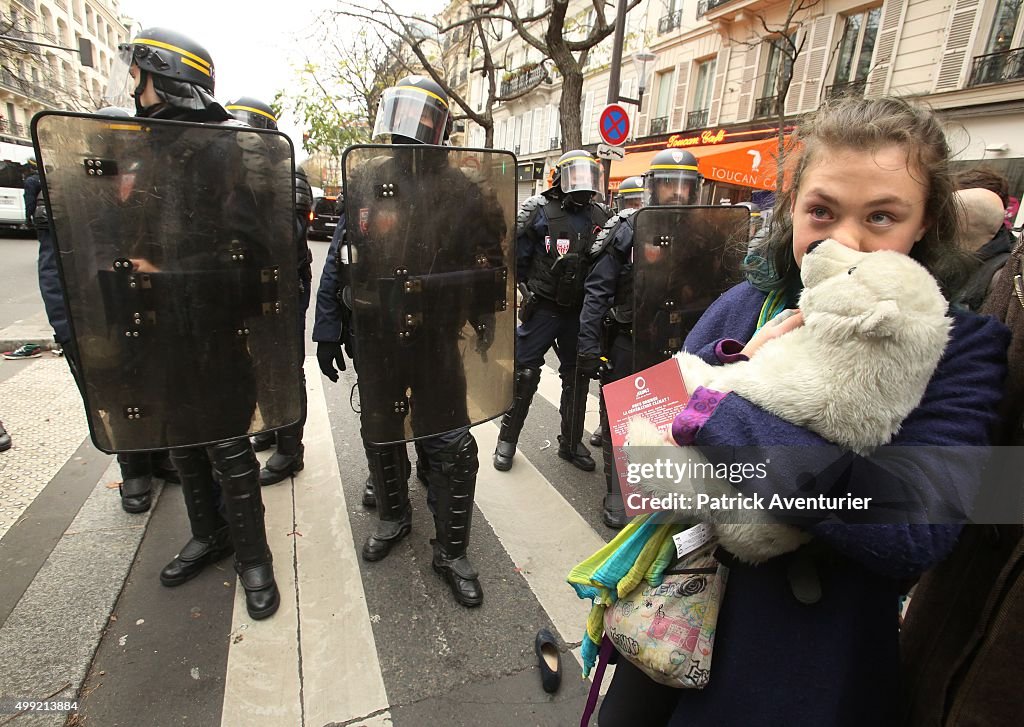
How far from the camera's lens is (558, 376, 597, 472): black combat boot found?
3.65 meters

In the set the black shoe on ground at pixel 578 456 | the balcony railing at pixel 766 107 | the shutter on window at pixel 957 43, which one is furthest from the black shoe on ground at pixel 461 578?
the balcony railing at pixel 766 107

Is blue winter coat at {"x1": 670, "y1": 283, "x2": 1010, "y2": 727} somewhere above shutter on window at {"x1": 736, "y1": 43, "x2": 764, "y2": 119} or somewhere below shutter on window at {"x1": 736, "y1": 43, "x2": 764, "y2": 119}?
below

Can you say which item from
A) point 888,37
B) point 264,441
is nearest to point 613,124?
point 264,441

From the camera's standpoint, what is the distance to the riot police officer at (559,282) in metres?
3.50

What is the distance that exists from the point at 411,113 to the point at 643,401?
66.5 inches

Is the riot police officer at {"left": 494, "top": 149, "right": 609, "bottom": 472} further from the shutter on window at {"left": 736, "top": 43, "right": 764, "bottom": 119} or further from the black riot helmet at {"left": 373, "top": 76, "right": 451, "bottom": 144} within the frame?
the shutter on window at {"left": 736, "top": 43, "right": 764, "bottom": 119}

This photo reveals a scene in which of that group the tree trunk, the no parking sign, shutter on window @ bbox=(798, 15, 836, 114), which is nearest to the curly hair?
the no parking sign

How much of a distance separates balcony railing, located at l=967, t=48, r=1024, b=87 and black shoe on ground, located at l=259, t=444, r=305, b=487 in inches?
514

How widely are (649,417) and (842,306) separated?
36 centimetres

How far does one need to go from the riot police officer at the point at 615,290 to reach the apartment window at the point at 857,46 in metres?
11.7

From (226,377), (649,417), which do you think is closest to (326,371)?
(226,377)

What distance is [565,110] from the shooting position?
31.2ft

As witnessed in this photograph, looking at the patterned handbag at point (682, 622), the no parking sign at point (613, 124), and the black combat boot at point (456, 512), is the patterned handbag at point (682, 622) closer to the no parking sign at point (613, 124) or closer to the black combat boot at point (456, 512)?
the black combat boot at point (456, 512)

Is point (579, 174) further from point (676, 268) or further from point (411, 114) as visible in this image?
point (411, 114)
